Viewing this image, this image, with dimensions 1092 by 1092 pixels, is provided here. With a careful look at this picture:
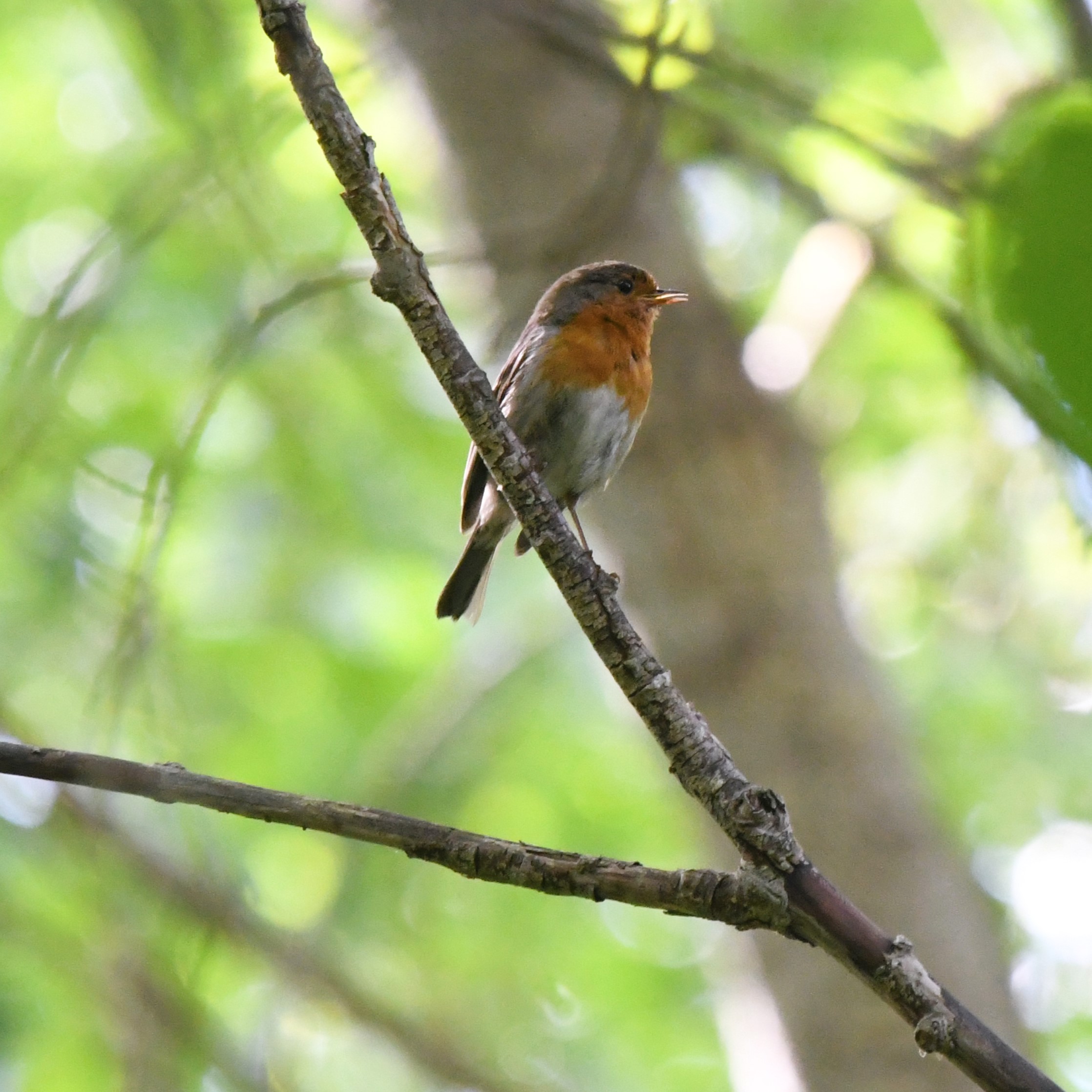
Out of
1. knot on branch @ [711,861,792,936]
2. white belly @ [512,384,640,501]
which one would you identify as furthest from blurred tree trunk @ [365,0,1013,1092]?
knot on branch @ [711,861,792,936]

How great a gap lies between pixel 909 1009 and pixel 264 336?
2.89m

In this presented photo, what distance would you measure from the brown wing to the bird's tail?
172 mm

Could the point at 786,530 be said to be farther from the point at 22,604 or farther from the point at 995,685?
the point at 995,685

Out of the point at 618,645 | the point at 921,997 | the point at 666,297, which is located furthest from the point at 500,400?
the point at 921,997

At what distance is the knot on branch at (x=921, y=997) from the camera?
1.87m

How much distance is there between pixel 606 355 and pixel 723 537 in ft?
2.62

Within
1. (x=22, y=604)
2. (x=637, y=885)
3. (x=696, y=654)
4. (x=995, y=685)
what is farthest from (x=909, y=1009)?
(x=995, y=685)

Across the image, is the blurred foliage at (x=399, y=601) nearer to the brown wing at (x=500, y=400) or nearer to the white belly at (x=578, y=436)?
the brown wing at (x=500, y=400)

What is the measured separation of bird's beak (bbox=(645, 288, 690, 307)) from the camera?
4.72 m

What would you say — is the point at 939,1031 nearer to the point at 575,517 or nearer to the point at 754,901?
the point at 754,901

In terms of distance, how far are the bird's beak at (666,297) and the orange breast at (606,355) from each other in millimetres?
84

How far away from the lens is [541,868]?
6.53 feet

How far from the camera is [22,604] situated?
20.5 ft

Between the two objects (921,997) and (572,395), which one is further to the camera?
(572,395)
